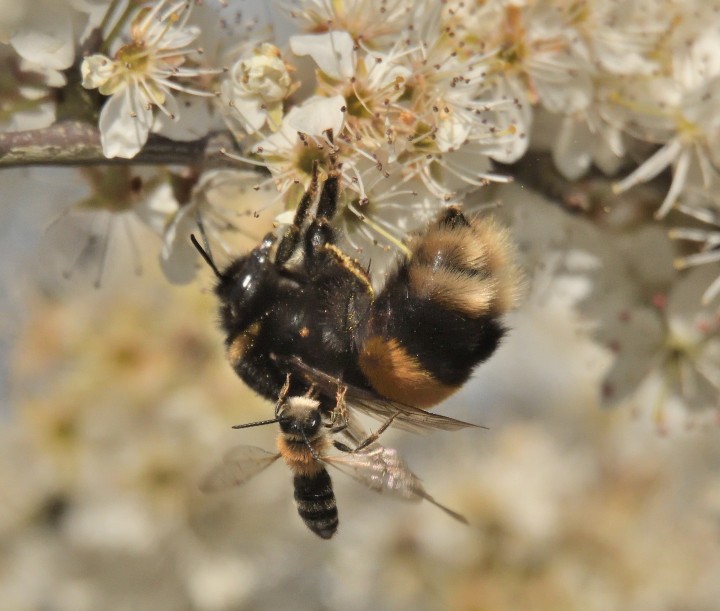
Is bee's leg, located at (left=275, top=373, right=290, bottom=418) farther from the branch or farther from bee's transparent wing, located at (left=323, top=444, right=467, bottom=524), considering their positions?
the branch

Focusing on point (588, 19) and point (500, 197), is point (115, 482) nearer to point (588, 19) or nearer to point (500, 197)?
point (500, 197)

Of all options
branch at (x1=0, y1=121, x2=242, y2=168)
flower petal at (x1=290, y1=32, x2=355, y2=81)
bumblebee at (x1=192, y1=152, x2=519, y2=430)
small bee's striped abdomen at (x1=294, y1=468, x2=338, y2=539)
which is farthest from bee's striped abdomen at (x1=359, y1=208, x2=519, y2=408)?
branch at (x1=0, y1=121, x2=242, y2=168)

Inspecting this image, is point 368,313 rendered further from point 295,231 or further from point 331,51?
point 331,51

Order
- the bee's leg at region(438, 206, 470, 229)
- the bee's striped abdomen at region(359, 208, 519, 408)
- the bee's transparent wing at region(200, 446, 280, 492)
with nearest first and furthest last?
the bee's striped abdomen at region(359, 208, 519, 408), the bee's leg at region(438, 206, 470, 229), the bee's transparent wing at region(200, 446, 280, 492)

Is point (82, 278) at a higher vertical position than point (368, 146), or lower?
lower

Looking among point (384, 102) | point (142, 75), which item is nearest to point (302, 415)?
point (384, 102)

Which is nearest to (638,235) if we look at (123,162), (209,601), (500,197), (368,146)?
(500,197)

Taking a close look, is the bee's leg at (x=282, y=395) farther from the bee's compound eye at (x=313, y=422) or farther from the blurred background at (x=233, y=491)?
the blurred background at (x=233, y=491)
